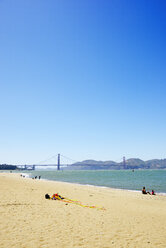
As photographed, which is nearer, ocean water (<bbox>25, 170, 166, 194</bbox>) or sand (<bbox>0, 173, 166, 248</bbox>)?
sand (<bbox>0, 173, 166, 248</bbox>)

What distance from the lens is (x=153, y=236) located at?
7543mm

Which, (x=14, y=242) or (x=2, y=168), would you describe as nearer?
(x=14, y=242)

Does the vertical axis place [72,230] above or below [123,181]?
above

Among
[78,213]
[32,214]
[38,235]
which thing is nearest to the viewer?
[38,235]

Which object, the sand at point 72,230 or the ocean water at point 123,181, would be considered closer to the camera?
the sand at point 72,230

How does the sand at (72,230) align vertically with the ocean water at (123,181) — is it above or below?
above

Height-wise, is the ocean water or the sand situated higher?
the sand

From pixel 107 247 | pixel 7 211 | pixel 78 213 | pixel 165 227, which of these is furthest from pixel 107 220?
pixel 7 211

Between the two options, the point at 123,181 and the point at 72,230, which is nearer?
the point at 72,230

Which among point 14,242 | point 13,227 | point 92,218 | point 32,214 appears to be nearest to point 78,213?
point 92,218

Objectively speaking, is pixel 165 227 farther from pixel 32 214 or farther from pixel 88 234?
pixel 32 214

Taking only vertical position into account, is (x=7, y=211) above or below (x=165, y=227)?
above

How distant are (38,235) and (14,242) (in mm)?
996

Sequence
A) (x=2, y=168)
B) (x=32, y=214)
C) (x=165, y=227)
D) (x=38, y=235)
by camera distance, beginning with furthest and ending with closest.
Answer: (x=2, y=168) → (x=32, y=214) → (x=165, y=227) → (x=38, y=235)
